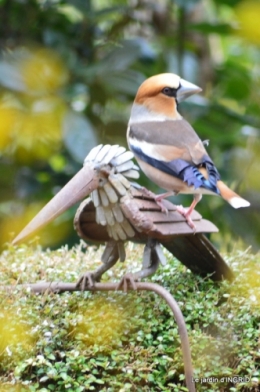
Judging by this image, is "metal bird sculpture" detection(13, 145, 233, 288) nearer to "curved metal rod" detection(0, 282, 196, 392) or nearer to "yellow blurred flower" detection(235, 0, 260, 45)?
"curved metal rod" detection(0, 282, 196, 392)

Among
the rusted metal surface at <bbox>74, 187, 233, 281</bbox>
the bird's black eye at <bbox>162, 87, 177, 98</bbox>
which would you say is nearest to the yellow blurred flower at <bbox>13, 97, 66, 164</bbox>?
the bird's black eye at <bbox>162, 87, 177, 98</bbox>

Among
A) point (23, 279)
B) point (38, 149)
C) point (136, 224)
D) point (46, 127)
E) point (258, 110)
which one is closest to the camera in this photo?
point (136, 224)

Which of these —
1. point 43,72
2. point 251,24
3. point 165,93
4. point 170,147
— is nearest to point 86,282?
point 170,147

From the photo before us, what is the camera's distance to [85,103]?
12.0 ft

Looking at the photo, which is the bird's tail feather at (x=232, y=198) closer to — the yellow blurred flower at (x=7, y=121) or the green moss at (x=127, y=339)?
the green moss at (x=127, y=339)

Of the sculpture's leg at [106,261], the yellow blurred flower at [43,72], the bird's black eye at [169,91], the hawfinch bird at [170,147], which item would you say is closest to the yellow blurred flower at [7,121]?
the yellow blurred flower at [43,72]

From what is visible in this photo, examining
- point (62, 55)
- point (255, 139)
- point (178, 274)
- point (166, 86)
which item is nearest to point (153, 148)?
point (166, 86)

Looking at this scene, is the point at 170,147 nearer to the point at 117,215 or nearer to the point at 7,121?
the point at 117,215

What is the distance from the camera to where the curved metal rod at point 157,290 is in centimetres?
164

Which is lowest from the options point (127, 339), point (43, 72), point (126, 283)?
point (127, 339)

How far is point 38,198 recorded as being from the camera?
3.46 m

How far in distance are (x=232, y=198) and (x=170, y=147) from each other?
247 mm

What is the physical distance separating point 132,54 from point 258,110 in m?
0.90

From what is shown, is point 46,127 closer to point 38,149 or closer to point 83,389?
point 38,149
